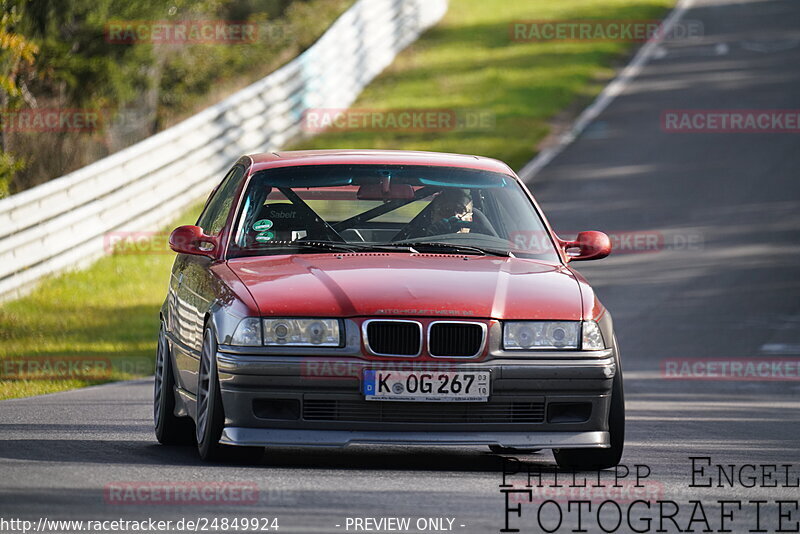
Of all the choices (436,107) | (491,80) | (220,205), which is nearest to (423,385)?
(220,205)

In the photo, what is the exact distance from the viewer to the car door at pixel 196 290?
8.22m

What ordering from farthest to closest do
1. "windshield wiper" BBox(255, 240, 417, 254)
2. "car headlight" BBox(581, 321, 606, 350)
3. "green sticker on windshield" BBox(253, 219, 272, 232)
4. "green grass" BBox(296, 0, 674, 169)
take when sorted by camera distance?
"green grass" BBox(296, 0, 674, 169) < "green sticker on windshield" BBox(253, 219, 272, 232) < "windshield wiper" BBox(255, 240, 417, 254) < "car headlight" BBox(581, 321, 606, 350)

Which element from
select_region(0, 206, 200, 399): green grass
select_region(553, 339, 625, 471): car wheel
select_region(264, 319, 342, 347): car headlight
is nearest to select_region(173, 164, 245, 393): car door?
select_region(264, 319, 342, 347): car headlight

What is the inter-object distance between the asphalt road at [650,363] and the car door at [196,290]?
525mm

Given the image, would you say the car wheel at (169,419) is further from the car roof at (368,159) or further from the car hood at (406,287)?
the car roof at (368,159)

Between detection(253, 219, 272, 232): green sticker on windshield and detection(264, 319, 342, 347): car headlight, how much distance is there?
134 cm

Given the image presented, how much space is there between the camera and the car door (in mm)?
8219

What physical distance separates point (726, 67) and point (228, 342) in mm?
26690

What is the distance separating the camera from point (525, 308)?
7605mm

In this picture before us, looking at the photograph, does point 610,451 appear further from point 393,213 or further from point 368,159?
point 368,159

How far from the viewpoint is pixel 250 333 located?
24.5 ft

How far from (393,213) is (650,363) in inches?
264

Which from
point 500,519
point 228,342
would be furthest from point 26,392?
point 500,519

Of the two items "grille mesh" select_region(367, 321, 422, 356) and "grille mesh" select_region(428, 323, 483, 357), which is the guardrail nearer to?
"grille mesh" select_region(367, 321, 422, 356)
